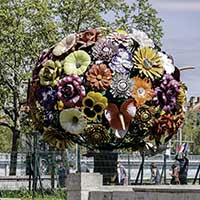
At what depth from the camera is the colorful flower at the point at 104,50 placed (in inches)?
923

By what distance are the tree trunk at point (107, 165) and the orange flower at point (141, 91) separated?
1535mm

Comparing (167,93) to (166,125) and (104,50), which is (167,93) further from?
(104,50)

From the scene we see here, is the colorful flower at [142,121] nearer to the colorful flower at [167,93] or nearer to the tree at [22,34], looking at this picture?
the colorful flower at [167,93]

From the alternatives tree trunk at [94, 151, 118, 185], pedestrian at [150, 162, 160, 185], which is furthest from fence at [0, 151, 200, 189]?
pedestrian at [150, 162, 160, 185]

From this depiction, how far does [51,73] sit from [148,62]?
103 inches

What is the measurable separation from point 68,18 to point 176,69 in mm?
14849

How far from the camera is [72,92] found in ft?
75.5

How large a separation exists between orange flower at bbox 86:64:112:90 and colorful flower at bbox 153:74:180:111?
1.44 meters

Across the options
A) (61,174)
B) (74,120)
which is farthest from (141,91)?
(61,174)

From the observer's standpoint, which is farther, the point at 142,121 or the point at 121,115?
the point at 142,121

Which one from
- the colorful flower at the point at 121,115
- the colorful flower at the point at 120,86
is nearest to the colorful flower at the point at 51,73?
the colorful flower at the point at 120,86

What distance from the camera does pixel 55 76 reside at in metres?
23.6

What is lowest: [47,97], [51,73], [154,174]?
[154,174]

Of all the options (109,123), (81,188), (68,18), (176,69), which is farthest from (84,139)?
(68,18)
